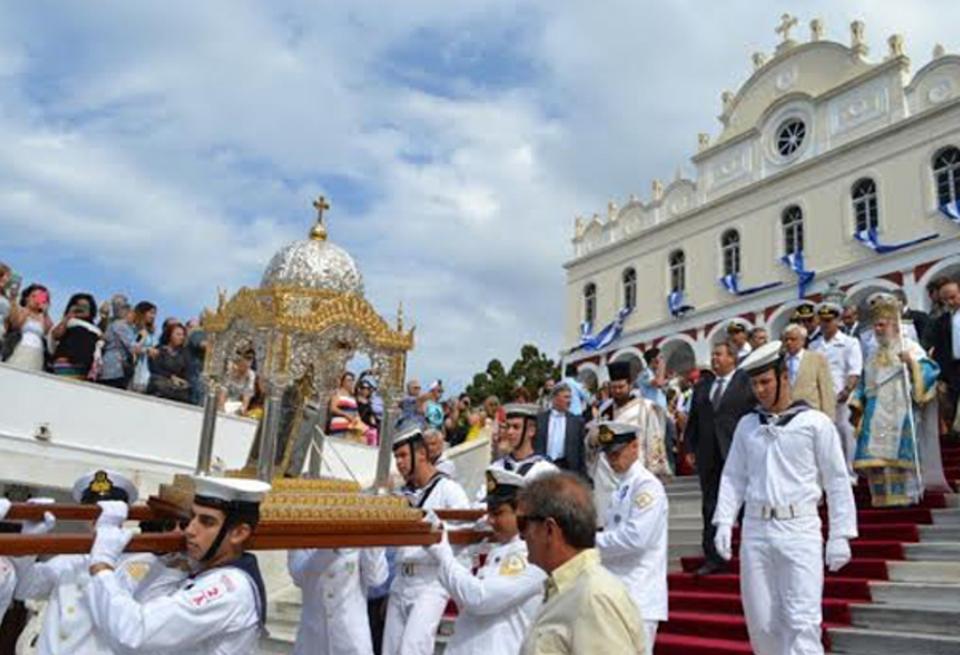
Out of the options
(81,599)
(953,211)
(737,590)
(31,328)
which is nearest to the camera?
(81,599)

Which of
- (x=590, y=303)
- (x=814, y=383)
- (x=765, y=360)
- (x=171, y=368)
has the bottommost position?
(x=765, y=360)

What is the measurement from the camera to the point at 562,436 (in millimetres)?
8695

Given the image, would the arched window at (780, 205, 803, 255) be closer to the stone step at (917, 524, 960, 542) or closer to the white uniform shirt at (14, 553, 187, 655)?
the stone step at (917, 524, 960, 542)

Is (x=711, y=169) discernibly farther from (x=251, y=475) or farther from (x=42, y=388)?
(x=251, y=475)

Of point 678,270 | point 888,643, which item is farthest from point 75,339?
point 678,270

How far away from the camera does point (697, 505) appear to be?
31.2 feet

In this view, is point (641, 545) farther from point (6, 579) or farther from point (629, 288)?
point (629, 288)

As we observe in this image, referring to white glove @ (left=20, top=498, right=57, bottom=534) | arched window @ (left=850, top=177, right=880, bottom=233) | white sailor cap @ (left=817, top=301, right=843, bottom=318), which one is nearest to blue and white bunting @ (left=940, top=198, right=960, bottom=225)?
arched window @ (left=850, top=177, right=880, bottom=233)

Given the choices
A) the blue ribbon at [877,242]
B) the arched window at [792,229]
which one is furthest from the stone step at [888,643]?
the arched window at [792,229]

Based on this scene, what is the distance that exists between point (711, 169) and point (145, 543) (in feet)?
97.0

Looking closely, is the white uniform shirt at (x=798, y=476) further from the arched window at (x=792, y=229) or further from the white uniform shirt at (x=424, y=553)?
the arched window at (x=792, y=229)

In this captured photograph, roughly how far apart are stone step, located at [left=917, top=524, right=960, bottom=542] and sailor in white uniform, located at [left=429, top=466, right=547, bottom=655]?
435 centimetres

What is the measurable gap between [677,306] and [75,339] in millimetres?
22876

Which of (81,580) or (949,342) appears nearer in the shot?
(81,580)
